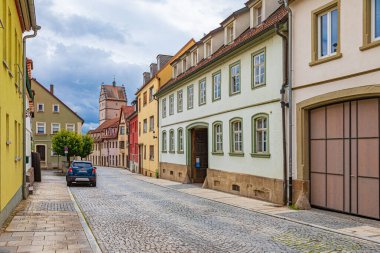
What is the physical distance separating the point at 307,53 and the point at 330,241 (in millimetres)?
7058

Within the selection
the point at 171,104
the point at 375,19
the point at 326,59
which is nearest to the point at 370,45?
the point at 375,19

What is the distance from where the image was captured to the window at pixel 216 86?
830 inches

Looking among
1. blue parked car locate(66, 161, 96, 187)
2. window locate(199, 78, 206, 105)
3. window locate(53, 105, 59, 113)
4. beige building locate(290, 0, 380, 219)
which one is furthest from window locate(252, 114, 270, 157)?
window locate(53, 105, 59, 113)

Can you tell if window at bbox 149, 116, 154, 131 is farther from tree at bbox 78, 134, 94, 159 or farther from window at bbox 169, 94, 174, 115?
tree at bbox 78, 134, 94, 159

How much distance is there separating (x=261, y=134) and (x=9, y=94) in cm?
998

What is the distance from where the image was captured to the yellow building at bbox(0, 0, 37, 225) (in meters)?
9.68

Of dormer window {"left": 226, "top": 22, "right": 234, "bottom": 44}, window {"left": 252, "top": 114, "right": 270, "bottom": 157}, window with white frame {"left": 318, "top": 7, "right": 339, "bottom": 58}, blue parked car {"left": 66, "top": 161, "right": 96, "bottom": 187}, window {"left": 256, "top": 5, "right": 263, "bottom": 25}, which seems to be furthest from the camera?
blue parked car {"left": 66, "top": 161, "right": 96, "bottom": 187}

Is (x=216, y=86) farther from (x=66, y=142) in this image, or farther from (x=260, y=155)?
(x=66, y=142)

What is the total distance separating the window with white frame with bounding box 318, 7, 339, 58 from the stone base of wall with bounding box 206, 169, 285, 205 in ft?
16.3

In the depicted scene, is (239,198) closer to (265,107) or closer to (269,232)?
(265,107)

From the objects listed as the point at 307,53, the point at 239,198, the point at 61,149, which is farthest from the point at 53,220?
the point at 61,149

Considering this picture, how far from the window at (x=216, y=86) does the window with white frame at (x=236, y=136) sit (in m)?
2.40

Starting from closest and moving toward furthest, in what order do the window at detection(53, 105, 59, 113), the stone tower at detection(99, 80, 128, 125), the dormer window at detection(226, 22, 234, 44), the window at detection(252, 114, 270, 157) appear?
the window at detection(252, 114, 270, 157)
the dormer window at detection(226, 22, 234, 44)
the window at detection(53, 105, 59, 113)
the stone tower at detection(99, 80, 128, 125)

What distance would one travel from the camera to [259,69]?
55.0 ft
